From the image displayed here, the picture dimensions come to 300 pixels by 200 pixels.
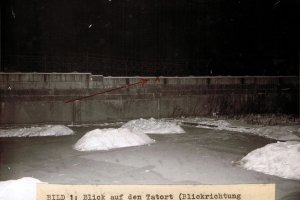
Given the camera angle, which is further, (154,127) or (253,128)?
(253,128)

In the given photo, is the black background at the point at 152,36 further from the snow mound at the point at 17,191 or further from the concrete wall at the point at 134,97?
the snow mound at the point at 17,191

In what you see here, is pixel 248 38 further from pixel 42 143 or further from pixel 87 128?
pixel 42 143

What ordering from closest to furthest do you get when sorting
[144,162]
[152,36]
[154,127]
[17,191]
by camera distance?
[17,191] < [144,162] < [154,127] < [152,36]

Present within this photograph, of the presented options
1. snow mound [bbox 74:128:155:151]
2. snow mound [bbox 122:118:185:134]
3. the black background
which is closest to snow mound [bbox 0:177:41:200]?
snow mound [bbox 74:128:155:151]

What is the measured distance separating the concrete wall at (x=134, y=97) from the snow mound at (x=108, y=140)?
5.07 m

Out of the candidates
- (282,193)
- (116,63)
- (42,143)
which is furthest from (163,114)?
(282,193)

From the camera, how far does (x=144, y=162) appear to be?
1002 cm

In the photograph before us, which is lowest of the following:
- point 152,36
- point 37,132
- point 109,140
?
point 37,132

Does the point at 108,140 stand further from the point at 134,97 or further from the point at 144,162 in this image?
the point at 134,97

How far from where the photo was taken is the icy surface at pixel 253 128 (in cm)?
1409

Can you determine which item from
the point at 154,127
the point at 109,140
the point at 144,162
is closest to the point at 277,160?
the point at 144,162
